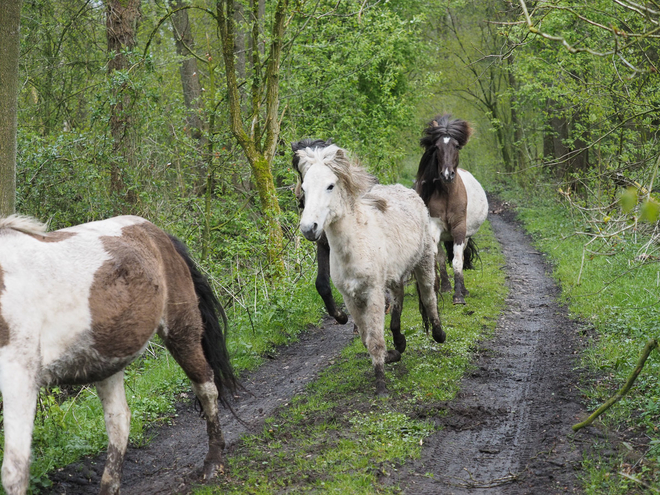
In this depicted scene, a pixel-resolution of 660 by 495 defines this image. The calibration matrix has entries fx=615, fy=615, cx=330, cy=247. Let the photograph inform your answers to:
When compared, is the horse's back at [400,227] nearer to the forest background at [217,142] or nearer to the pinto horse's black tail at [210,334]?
the forest background at [217,142]

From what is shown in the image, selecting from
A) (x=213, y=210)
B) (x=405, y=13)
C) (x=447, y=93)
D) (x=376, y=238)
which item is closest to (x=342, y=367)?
(x=376, y=238)

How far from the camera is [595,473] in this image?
387 cm

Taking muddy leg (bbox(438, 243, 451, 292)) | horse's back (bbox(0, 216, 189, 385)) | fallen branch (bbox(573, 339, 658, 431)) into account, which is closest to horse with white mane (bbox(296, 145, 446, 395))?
horse's back (bbox(0, 216, 189, 385))

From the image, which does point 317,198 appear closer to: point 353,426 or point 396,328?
point 353,426

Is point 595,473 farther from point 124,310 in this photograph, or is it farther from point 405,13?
point 405,13

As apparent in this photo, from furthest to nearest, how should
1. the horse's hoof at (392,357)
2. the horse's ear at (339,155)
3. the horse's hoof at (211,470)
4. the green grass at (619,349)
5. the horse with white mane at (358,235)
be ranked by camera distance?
the horse's hoof at (392,357)
the horse's ear at (339,155)
the horse with white mane at (358,235)
the horse's hoof at (211,470)
the green grass at (619,349)

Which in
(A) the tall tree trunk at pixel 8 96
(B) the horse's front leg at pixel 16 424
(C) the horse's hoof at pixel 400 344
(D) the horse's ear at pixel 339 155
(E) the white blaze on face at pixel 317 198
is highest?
(A) the tall tree trunk at pixel 8 96

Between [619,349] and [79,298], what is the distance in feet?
16.9

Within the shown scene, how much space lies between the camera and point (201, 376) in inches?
180

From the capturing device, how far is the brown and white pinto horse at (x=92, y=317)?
3.29 metres

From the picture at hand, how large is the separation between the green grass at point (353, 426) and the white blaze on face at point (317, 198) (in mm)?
1629

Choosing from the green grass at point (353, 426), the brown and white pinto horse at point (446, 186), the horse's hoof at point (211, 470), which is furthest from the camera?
the brown and white pinto horse at point (446, 186)

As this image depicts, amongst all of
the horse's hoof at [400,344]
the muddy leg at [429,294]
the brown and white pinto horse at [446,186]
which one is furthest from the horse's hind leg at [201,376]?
the brown and white pinto horse at [446,186]

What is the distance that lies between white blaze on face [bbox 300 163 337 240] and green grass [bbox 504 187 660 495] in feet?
6.68
